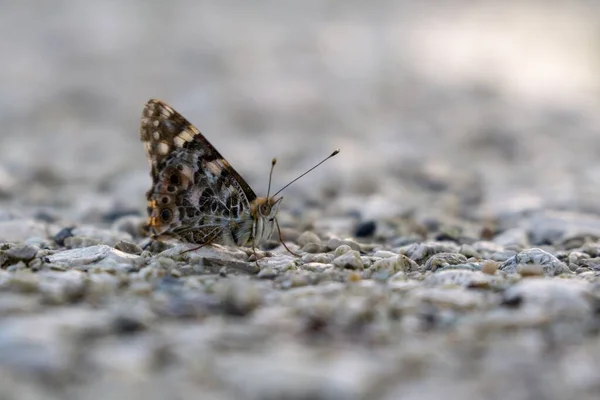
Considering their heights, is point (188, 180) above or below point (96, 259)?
above

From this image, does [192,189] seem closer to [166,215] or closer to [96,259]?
[166,215]

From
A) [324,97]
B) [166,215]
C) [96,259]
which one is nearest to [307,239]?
[166,215]

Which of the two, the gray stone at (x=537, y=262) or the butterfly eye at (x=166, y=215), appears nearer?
the gray stone at (x=537, y=262)

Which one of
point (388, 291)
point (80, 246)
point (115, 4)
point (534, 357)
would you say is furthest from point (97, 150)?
point (115, 4)

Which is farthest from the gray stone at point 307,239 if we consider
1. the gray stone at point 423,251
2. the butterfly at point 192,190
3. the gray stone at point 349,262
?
the gray stone at point 349,262

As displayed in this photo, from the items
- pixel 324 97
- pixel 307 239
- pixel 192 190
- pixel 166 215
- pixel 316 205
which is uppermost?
pixel 324 97

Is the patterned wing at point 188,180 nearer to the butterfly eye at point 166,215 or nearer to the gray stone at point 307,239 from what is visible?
the butterfly eye at point 166,215

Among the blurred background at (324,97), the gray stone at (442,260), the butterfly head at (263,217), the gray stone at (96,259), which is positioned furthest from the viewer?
the blurred background at (324,97)

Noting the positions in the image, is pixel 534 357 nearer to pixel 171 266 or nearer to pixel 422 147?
pixel 171 266

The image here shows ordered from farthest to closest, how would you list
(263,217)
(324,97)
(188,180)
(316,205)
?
(324,97) < (316,205) < (188,180) < (263,217)
